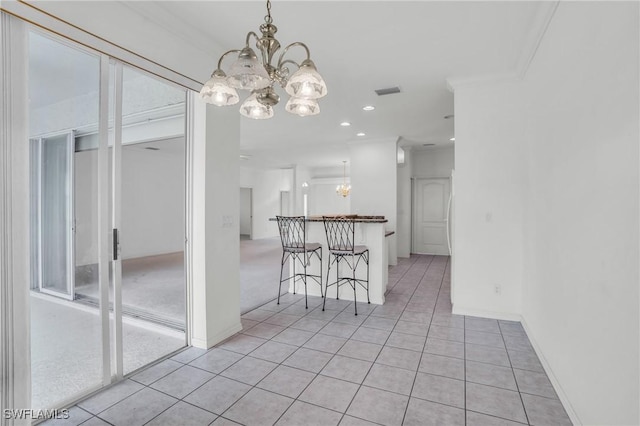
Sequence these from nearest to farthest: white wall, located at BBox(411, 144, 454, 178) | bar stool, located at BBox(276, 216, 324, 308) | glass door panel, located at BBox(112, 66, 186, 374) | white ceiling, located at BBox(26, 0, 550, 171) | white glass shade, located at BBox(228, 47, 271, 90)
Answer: white glass shade, located at BBox(228, 47, 271, 90) < white ceiling, located at BBox(26, 0, 550, 171) < glass door panel, located at BBox(112, 66, 186, 374) < bar stool, located at BBox(276, 216, 324, 308) < white wall, located at BBox(411, 144, 454, 178)

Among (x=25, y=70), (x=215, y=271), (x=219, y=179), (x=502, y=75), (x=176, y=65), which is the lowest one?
(x=215, y=271)

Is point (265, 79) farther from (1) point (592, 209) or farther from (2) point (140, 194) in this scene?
(2) point (140, 194)

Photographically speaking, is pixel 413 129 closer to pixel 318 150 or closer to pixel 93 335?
pixel 318 150

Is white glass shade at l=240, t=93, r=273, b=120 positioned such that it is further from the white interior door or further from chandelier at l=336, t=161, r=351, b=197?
chandelier at l=336, t=161, r=351, b=197

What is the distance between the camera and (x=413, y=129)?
5.80 metres

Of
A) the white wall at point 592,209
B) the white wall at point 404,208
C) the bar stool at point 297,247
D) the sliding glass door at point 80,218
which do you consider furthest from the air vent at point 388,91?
the white wall at point 404,208

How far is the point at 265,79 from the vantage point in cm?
151

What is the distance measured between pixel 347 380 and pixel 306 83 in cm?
204

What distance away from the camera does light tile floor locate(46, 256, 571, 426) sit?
185 centimetres

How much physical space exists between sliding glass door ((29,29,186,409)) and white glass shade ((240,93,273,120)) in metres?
1.03

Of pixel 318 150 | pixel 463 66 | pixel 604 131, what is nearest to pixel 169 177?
pixel 463 66

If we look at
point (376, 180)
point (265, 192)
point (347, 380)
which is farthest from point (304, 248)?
point (265, 192)

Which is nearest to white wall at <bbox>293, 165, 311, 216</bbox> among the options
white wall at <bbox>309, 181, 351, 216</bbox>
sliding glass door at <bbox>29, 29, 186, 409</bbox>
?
white wall at <bbox>309, 181, 351, 216</bbox>

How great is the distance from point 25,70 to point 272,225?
10.8 meters
